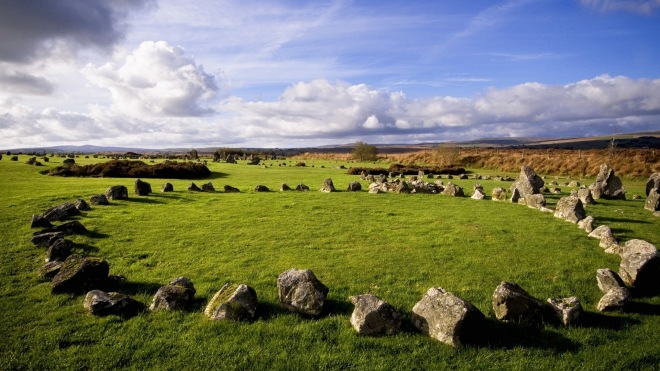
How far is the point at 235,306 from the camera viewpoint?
9.44 metres

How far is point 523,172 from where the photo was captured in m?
29.7

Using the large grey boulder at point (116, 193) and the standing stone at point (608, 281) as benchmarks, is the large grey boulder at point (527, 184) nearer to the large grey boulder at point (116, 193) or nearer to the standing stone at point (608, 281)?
the standing stone at point (608, 281)

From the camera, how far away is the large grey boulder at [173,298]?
9.87m

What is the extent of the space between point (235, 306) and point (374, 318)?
3448 mm

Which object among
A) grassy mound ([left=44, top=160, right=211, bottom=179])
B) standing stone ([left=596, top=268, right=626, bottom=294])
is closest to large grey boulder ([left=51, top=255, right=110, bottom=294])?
standing stone ([left=596, top=268, right=626, bottom=294])

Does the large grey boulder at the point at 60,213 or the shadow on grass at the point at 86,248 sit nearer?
the shadow on grass at the point at 86,248

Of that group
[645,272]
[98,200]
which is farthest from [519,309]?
[98,200]

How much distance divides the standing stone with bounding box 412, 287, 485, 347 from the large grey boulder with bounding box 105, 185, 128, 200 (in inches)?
879

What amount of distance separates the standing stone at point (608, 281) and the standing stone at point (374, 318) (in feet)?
22.4

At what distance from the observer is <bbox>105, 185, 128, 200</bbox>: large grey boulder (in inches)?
960

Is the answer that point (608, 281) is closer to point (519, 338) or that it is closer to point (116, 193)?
point (519, 338)

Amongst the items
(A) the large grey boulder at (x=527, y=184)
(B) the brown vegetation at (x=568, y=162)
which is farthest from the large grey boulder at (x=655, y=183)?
(B) the brown vegetation at (x=568, y=162)

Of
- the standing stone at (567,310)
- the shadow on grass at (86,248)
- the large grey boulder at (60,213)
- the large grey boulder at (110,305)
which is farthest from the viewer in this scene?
the large grey boulder at (60,213)

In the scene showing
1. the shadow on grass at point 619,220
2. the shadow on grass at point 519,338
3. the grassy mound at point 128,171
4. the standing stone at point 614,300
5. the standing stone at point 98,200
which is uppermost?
the grassy mound at point 128,171
